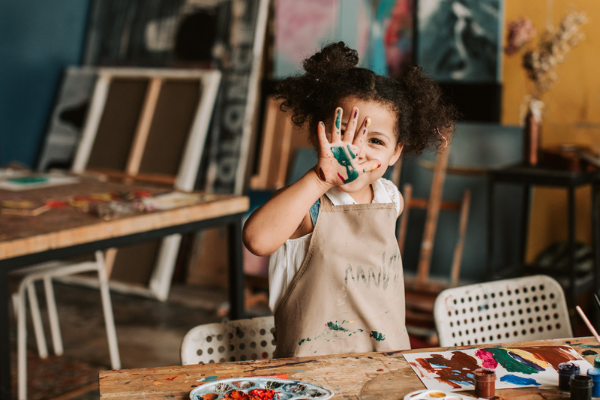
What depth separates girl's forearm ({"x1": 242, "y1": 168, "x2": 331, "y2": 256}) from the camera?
1.41m

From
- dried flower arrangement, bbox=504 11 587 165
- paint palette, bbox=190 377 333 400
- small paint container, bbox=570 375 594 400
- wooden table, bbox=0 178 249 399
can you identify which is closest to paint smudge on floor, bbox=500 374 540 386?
small paint container, bbox=570 375 594 400

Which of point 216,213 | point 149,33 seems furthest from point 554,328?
point 149,33

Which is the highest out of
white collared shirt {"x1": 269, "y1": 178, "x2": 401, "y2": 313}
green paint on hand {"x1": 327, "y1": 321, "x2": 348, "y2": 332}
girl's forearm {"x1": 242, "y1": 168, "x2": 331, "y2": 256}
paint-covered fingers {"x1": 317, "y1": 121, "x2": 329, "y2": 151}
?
paint-covered fingers {"x1": 317, "y1": 121, "x2": 329, "y2": 151}

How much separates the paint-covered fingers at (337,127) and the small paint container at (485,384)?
0.54m

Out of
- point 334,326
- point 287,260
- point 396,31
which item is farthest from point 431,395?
point 396,31

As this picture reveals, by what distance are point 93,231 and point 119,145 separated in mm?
2803

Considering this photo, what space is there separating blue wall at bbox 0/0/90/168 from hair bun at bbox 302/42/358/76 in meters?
4.40

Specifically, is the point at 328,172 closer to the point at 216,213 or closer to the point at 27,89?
the point at 216,213

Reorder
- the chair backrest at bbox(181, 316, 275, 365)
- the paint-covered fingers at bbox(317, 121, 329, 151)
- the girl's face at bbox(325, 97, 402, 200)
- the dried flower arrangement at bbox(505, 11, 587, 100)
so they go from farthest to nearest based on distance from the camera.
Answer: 1. the dried flower arrangement at bbox(505, 11, 587, 100)
2. the chair backrest at bbox(181, 316, 275, 365)
3. the girl's face at bbox(325, 97, 402, 200)
4. the paint-covered fingers at bbox(317, 121, 329, 151)

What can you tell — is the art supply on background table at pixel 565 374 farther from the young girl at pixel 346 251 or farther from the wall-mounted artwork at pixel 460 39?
the wall-mounted artwork at pixel 460 39

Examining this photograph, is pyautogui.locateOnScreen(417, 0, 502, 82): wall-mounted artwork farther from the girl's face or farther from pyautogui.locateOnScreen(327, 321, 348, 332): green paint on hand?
pyautogui.locateOnScreen(327, 321, 348, 332): green paint on hand

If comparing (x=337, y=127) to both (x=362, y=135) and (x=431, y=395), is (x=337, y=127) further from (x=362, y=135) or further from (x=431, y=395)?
(x=431, y=395)

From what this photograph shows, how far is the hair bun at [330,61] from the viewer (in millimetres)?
1590

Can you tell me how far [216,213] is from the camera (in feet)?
9.13
